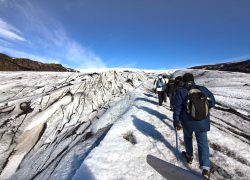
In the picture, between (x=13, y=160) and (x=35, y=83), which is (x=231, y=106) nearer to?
(x=13, y=160)

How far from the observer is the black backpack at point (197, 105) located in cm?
739

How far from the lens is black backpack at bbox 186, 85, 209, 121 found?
7391 mm

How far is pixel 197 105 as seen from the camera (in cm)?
740

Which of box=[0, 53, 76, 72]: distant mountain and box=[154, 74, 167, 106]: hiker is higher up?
box=[0, 53, 76, 72]: distant mountain

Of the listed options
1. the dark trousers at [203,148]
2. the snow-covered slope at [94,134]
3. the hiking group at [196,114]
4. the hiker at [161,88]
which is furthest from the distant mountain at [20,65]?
the dark trousers at [203,148]

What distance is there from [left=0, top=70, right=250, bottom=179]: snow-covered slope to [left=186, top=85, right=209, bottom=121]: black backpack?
1940 mm

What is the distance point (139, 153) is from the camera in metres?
9.05

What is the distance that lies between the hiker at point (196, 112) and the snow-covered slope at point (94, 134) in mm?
906

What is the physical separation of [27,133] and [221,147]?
501 inches

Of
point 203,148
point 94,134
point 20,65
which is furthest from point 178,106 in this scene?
point 20,65

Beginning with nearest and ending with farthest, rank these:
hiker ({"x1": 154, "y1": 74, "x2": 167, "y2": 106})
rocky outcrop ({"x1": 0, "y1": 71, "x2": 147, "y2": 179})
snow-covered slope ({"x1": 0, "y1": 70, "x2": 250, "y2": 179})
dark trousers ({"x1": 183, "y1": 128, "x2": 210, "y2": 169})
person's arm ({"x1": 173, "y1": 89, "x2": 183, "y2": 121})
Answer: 1. dark trousers ({"x1": 183, "y1": 128, "x2": 210, "y2": 169})
2. person's arm ({"x1": 173, "y1": 89, "x2": 183, "y2": 121})
3. snow-covered slope ({"x1": 0, "y1": 70, "x2": 250, "y2": 179})
4. rocky outcrop ({"x1": 0, "y1": 71, "x2": 147, "y2": 179})
5. hiker ({"x1": 154, "y1": 74, "x2": 167, "y2": 106})

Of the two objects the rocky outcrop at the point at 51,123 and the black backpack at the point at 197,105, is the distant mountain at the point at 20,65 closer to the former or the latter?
the rocky outcrop at the point at 51,123

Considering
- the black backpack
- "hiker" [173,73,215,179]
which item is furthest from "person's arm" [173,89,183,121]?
the black backpack

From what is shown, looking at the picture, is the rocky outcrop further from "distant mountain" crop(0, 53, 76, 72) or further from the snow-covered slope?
"distant mountain" crop(0, 53, 76, 72)
